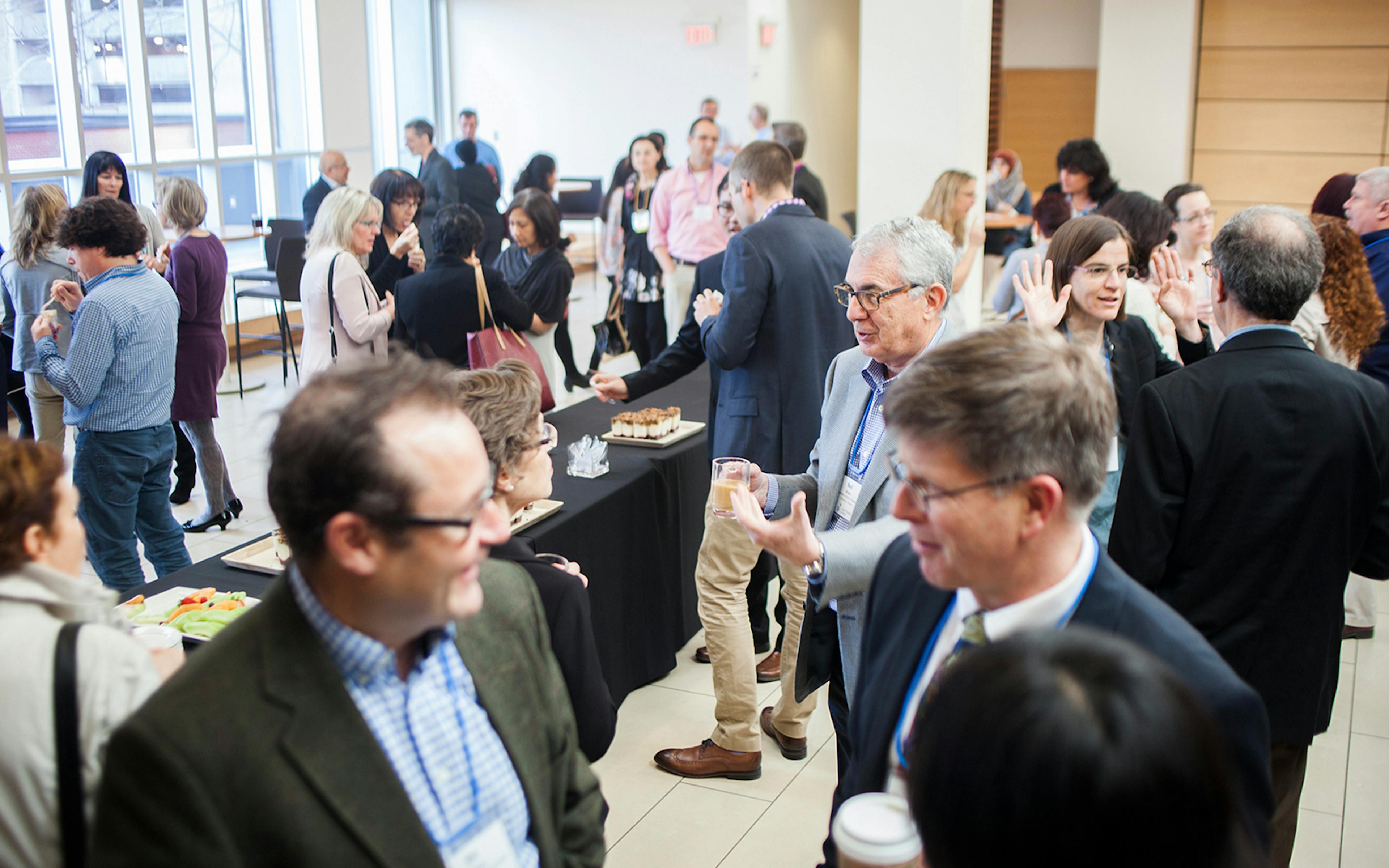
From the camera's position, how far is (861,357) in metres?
2.31

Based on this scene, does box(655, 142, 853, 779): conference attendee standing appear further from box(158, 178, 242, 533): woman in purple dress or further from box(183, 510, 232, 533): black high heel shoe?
box(183, 510, 232, 533): black high heel shoe

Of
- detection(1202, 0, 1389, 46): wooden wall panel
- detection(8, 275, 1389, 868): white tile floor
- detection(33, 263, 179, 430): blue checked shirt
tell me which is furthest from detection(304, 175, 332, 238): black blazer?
detection(1202, 0, 1389, 46): wooden wall panel

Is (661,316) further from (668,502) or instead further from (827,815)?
(827,815)

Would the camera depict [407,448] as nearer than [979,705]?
No

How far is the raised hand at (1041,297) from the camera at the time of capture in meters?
2.55

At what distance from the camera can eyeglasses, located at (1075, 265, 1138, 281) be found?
2.71 meters

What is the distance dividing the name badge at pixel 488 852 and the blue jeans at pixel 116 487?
299 cm

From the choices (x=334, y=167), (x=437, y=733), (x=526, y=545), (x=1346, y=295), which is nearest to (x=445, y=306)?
(x=526, y=545)

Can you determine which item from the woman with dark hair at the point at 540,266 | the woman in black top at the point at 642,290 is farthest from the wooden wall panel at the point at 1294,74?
the woman with dark hair at the point at 540,266

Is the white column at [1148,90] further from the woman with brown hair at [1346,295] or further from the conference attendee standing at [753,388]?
the conference attendee standing at [753,388]

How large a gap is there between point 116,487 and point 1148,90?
29.2 feet

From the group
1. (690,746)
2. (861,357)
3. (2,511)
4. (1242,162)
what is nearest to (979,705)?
(2,511)

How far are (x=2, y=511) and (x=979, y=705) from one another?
3.82ft

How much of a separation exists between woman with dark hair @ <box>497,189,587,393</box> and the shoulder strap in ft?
11.9
